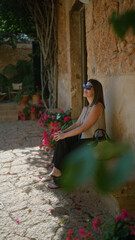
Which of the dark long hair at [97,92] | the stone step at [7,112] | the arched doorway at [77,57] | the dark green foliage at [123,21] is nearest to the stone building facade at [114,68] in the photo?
the dark long hair at [97,92]

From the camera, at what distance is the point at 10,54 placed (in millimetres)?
12211

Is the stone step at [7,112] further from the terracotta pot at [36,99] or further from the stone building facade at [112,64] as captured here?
the stone building facade at [112,64]

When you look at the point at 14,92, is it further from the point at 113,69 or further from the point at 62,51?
the point at 113,69

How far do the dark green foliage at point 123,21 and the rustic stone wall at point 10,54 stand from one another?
12334 mm

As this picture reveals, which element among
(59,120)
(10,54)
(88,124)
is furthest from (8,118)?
(88,124)

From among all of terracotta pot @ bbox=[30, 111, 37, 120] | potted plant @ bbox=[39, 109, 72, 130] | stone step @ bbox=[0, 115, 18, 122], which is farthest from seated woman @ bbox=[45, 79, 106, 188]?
stone step @ bbox=[0, 115, 18, 122]

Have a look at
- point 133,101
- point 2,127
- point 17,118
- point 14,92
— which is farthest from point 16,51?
point 133,101

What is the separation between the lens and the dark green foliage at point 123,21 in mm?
341

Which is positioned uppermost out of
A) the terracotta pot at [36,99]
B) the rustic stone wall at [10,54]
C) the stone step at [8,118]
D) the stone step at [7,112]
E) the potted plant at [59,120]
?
the rustic stone wall at [10,54]

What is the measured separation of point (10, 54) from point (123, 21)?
1254 cm

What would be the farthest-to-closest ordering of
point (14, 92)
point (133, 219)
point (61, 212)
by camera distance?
point (14, 92) → point (61, 212) → point (133, 219)

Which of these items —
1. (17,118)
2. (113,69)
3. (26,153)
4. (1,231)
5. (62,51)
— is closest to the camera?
(1,231)

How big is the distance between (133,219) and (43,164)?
2.23 m

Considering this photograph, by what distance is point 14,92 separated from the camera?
1064 cm
